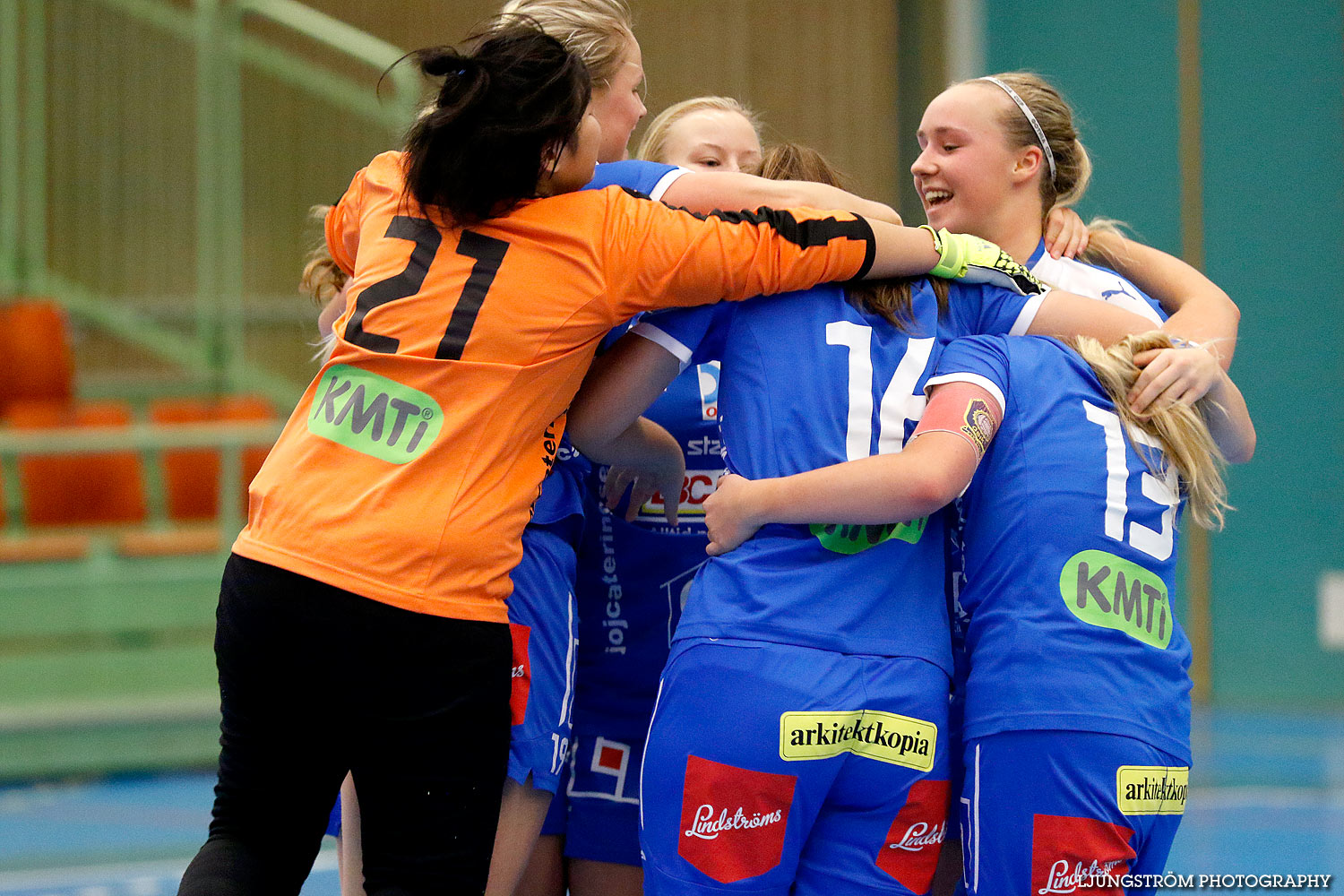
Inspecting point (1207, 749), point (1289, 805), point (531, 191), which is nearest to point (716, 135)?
point (531, 191)

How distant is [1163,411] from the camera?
6.47 ft

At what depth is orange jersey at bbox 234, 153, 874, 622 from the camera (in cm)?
173

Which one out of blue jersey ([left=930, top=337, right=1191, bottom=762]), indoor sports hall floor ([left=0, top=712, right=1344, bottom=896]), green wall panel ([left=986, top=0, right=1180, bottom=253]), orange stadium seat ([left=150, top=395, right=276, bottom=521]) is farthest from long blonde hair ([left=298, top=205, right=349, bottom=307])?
green wall panel ([left=986, top=0, right=1180, bottom=253])

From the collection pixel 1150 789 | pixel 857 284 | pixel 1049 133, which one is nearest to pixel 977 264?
pixel 857 284

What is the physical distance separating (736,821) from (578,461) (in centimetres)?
82

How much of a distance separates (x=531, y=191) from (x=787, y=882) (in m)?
1.00

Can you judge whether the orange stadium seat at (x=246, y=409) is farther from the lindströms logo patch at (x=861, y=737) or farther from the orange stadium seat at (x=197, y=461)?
the lindströms logo patch at (x=861, y=737)

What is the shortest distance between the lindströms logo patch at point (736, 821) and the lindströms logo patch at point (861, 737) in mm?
51

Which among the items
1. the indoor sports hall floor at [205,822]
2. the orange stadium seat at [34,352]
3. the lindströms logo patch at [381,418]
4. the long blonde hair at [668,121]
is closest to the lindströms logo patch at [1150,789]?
the lindströms logo patch at [381,418]

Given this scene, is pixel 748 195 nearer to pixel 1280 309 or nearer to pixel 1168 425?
pixel 1168 425

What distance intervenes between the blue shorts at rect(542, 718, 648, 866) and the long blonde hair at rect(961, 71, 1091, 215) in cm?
125

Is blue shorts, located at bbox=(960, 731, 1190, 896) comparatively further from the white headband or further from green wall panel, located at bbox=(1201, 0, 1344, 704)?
green wall panel, located at bbox=(1201, 0, 1344, 704)

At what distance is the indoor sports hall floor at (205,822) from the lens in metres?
4.21

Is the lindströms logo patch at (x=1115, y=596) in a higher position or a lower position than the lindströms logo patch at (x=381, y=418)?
lower
